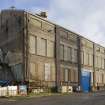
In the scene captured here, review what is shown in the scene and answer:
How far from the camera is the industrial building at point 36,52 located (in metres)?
47.5

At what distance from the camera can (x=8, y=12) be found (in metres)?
50.9

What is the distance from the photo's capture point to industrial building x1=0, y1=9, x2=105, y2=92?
47472mm

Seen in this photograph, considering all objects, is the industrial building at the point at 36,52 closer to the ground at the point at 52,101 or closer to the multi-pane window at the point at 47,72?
the multi-pane window at the point at 47,72

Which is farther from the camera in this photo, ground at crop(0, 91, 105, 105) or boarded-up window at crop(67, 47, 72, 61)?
boarded-up window at crop(67, 47, 72, 61)

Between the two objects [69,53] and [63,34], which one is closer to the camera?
[63,34]

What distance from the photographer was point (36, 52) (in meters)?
49.2

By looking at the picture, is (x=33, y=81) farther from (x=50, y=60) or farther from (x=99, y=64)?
(x=99, y=64)

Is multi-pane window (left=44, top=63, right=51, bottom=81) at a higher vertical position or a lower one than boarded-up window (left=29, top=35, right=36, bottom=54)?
lower

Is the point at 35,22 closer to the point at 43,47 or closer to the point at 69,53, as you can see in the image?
the point at 43,47

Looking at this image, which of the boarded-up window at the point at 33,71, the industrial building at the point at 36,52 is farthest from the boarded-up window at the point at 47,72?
the boarded-up window at the point at 33,71

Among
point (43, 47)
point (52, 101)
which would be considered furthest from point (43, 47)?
point (52, 101)

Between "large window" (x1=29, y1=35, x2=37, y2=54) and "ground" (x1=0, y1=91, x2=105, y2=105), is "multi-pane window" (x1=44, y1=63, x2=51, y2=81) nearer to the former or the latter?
"large window" (x1=29, y1=35, x2=37, y2=54)

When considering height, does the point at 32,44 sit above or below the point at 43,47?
above

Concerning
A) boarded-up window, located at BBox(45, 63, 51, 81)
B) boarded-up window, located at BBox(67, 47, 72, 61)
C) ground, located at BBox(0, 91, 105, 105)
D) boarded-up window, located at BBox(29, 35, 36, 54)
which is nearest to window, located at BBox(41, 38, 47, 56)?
boarded-up window, located at BBox(45, 63, 51, 81)
